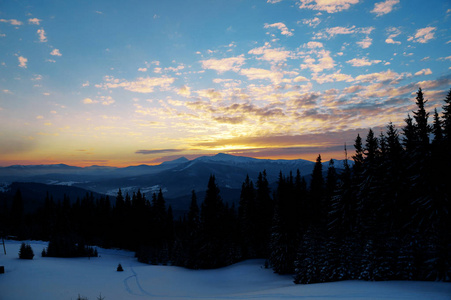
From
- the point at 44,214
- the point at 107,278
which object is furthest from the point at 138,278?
the point at 44,214

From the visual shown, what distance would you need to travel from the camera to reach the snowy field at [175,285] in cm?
1773

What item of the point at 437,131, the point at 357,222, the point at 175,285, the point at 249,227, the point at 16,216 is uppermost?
the point at 437,131

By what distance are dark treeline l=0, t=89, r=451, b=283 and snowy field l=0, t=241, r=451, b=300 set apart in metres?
3.50

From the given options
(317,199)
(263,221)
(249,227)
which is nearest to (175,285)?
(249,227)

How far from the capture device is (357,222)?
31.5 m

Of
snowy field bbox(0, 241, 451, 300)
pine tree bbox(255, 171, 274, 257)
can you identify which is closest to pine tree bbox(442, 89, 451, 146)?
snowy field bbox(0, 241, 451, 300)

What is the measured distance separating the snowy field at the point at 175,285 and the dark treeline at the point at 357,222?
138 inches

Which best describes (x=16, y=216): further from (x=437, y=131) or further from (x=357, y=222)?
(x=437, y=131)

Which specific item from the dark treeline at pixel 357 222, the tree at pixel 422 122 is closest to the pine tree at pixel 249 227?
the dark treeline at pixel 357 222

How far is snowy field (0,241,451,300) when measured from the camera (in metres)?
17.7

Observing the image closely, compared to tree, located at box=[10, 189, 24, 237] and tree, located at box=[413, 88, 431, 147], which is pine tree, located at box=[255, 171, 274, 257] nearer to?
tree, located at box=[413, 88, 431, 147]

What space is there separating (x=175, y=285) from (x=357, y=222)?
25114 mm

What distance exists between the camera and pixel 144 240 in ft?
228

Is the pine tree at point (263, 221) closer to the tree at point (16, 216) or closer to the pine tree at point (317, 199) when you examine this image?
the pine tree at point (317, 199)
